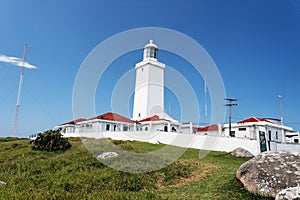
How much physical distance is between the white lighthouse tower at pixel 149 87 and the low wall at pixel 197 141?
932 cm

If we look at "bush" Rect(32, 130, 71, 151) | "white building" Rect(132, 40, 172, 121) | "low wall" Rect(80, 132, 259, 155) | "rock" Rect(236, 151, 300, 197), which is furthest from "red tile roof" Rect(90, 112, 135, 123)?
"rock" Rect(236, 151, 300, 197)

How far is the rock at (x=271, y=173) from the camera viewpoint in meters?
6.37

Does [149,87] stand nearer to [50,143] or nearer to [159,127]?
[159,127]

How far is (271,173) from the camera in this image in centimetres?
661

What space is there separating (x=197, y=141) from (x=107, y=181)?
13393 mm

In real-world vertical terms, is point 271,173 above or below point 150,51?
below

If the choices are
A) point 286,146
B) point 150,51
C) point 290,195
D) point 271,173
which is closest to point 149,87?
point 150,51

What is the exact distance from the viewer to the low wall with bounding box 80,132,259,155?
64.0ft

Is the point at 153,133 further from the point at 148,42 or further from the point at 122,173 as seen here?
the point at 148,42

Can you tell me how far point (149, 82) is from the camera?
3219cm

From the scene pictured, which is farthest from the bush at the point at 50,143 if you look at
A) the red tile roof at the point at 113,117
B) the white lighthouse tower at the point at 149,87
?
the white lighthouse tower at the point at 149,87

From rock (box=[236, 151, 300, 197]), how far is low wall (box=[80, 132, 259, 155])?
1254cm

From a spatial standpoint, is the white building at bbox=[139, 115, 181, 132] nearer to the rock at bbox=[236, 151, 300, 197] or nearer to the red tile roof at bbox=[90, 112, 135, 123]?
the red tile roof at bbox=[90, 112, 135, 123]

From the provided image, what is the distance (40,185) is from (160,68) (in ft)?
87.5
